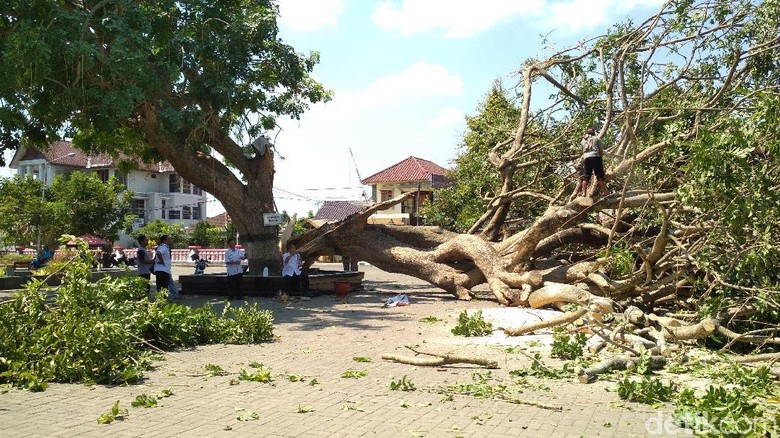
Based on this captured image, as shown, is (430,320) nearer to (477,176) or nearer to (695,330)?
(695,330)

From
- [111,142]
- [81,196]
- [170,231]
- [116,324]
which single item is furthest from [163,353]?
[170,231]

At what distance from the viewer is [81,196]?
1677 inches

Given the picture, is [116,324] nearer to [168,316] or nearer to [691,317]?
[168,316]

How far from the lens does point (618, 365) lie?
23.9 ft

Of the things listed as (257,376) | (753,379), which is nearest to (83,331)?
(257,376)

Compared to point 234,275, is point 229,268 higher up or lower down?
higher up

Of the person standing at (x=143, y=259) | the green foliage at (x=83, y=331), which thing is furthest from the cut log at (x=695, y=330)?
the person standing at (x=143, y=259)

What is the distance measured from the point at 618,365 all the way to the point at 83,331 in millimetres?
5686

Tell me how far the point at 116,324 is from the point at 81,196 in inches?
1536

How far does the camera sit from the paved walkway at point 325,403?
5223 millimetres

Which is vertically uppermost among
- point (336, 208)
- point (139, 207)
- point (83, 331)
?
point (139, 207)

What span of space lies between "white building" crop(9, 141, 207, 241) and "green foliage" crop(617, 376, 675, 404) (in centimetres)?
5361

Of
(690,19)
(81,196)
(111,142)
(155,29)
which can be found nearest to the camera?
(690,19)

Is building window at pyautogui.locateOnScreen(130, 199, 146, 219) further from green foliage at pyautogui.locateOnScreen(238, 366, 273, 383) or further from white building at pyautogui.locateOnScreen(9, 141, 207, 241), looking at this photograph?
green foliage at pyautogui.locateOnScreen(238, 366, 273, 383)
